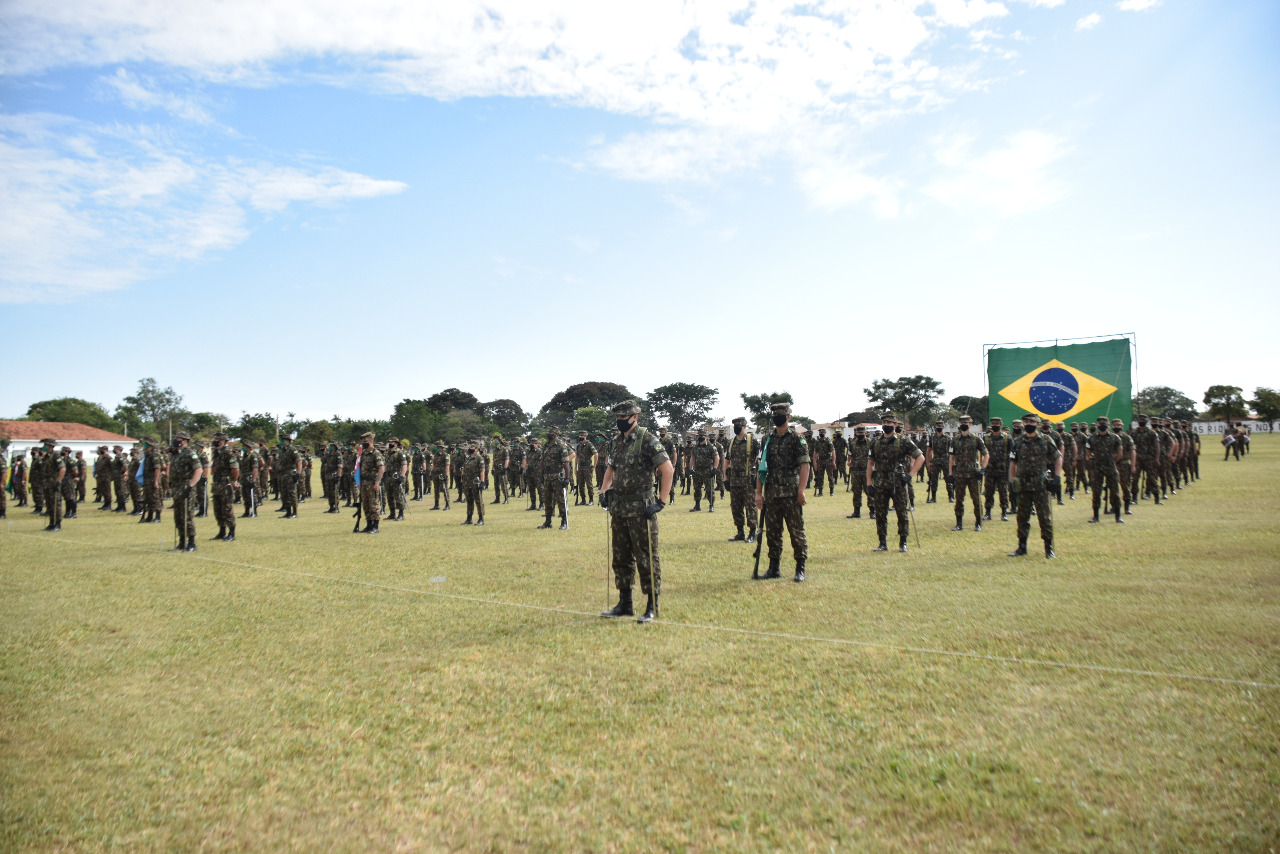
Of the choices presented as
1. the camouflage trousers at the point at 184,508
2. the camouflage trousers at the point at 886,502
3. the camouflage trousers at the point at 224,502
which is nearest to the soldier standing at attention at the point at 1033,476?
the camouflage trousers at the point at 886,502

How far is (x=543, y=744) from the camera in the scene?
12.4 feet

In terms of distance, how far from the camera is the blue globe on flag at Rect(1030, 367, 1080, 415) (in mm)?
22672

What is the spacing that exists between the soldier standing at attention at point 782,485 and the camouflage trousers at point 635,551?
7.29 feet

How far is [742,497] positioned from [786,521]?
129 inches

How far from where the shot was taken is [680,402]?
85750mm

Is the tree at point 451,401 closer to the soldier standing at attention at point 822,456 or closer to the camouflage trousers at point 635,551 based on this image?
the soldier standing at attention at point 822,456

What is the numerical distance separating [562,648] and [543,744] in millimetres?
1712

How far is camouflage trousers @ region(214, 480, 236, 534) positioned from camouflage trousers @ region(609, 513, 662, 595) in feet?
31.4

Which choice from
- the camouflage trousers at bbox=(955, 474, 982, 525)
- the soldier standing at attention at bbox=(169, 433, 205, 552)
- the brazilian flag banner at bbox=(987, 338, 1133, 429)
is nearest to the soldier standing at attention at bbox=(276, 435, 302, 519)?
the soldier standing at attention at bbox=(169, 433, 205, 552)

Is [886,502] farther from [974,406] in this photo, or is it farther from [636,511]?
[974,406]

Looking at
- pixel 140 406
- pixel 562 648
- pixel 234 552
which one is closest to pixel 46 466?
pixel 234 552

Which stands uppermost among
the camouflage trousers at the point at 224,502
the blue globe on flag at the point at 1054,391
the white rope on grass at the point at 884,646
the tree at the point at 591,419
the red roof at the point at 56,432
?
the red roof at the point at 56,432

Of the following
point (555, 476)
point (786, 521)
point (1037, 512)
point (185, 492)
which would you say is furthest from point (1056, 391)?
point (185, 492)

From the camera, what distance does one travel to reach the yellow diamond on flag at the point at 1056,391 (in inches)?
880
